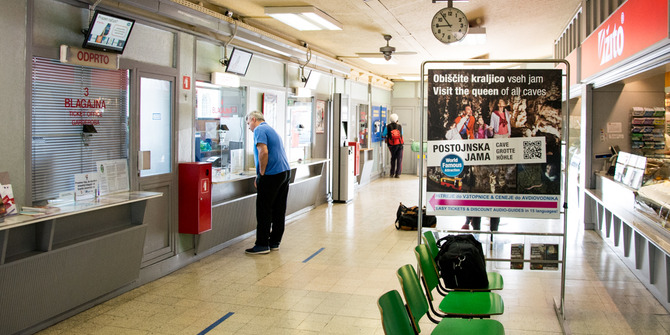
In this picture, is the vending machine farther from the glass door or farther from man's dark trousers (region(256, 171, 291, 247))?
the glass door

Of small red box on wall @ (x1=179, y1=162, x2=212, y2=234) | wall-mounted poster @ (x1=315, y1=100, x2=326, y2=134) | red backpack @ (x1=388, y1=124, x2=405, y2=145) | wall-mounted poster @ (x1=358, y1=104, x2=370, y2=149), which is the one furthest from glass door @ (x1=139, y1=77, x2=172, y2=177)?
red backpack @ (x1=388, y1=124, x2=405, y2=145)

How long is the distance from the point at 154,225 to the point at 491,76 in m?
3.55

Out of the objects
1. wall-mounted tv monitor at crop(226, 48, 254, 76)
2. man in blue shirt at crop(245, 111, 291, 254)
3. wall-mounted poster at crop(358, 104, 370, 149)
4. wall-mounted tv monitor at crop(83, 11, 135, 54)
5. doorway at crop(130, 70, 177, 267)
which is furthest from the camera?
wall-mounted poster at crop(358, 104, 370, 149)

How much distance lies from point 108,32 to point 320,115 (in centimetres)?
609

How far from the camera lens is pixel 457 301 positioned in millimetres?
3543

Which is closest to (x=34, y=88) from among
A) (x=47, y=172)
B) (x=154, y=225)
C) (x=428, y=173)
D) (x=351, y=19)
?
(x=47, y=172)

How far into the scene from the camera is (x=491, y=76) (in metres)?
4.05

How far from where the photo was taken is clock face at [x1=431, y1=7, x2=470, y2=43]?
650 cm

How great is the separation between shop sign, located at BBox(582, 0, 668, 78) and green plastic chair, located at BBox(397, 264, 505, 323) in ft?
7.20

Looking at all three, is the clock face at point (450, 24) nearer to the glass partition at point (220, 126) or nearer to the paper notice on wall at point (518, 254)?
the glass partition at point (220, 126)

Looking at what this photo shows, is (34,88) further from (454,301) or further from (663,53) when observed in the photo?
(663,53)

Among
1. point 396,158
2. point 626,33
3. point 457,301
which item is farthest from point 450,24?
point 396,158

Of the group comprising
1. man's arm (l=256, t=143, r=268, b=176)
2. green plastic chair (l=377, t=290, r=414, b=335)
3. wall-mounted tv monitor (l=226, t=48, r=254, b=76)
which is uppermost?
wall-mounted tv monitor (l=226, t=48, r=254, b=76)

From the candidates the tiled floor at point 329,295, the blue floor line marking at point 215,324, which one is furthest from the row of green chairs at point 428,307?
the blue floor line marking at point 215,324
